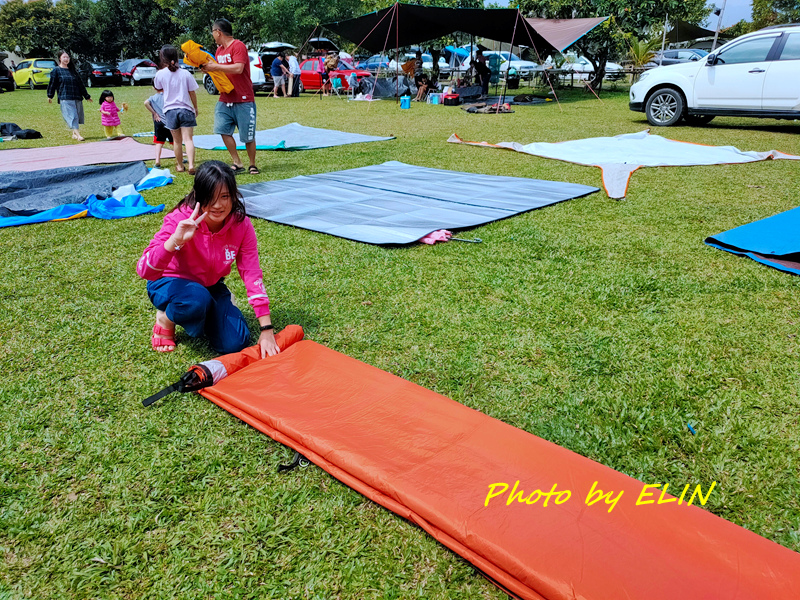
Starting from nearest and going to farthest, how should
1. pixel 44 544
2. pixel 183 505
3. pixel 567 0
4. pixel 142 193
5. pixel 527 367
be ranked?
1. pixel 44 544
2. pixel 183 505
3. pixel 527 367
4. pixel 142 193
5. pixel 567 0

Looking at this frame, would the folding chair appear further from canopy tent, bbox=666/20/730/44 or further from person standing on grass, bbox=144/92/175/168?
canopy tent, bbox=666/20/730/44

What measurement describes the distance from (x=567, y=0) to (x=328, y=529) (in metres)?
25.6

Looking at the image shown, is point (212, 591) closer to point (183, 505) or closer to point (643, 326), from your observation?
point (183, 505)

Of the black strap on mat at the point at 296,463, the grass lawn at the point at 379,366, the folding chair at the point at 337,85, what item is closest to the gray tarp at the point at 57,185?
the grass lawn at the point at 379,366

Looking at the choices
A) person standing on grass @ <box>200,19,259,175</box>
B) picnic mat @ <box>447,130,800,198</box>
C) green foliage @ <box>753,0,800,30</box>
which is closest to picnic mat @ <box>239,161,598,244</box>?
person standing on grass @ <box>200,19,259,175</box>

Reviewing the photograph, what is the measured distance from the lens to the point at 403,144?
918 centimetres

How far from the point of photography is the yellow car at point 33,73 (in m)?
24.5

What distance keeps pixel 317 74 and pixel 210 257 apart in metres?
21.0

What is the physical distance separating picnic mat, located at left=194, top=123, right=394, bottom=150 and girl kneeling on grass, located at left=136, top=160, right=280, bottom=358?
21.1 feet

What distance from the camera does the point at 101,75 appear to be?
27.6 m

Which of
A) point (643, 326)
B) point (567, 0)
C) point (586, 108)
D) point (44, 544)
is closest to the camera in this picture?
point (44, 544)

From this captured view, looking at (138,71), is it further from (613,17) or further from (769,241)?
(769,241)

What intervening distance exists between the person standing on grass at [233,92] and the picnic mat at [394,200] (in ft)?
2.87

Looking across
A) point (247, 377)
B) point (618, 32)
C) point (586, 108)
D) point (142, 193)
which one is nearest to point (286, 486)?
point (247, 377)
